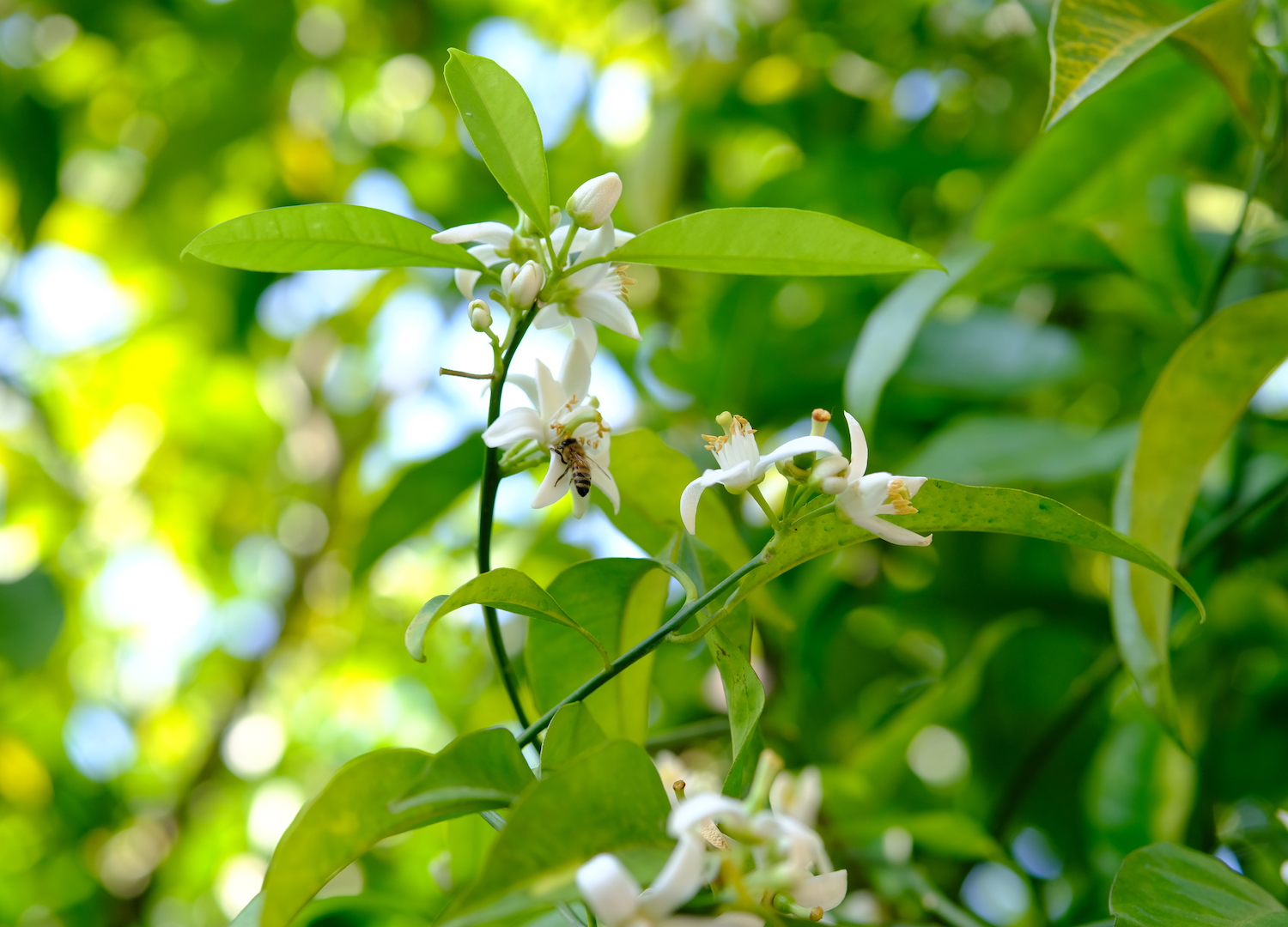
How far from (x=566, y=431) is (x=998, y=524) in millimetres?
143

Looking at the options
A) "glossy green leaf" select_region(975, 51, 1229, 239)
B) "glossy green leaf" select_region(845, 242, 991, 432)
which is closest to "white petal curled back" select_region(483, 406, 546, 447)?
"glossy green leaf" select_region(845, 242, 991, 432)

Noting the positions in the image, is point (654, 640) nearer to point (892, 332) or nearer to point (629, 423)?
point (892, 332)

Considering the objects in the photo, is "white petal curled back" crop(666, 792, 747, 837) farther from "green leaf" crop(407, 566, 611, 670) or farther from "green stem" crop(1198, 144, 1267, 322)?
"green stem" crop(1198, 144, 1267, 322)

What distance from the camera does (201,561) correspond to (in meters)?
1.48

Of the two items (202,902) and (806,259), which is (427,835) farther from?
(806,259)

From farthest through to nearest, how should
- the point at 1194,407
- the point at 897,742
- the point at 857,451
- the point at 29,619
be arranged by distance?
the point at 29,619 → the point at 897,742 → the point at 1194,407 → the point at 857,451

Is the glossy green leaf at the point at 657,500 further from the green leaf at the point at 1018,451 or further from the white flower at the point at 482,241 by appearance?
the green leaf at the point at 1018,451

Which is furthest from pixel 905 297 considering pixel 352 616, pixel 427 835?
pixel 352 616

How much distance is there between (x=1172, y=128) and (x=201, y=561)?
4.38ft

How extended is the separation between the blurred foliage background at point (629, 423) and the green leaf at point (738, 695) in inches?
5.4

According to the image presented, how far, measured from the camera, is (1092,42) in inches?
14.9

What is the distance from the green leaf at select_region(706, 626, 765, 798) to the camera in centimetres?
30

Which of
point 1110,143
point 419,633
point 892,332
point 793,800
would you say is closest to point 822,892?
point 793,800

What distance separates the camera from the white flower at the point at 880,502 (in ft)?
0.98
